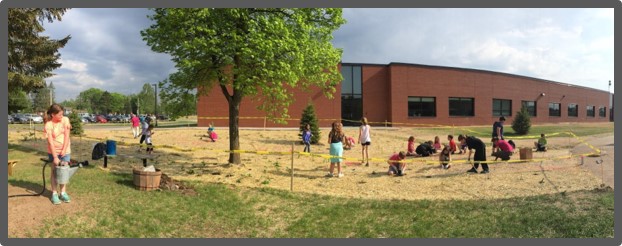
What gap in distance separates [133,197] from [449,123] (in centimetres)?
3495

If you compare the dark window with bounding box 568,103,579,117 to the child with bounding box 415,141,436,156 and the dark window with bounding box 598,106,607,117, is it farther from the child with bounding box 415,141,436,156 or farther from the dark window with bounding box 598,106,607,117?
the child with bounding box 415,141,436,156

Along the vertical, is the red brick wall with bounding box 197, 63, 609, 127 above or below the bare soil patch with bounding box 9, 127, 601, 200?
above

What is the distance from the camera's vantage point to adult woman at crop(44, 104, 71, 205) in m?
5.99

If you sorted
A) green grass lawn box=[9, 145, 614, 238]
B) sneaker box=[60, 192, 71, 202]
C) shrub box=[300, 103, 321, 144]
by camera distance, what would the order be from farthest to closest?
shrub box=[300, 103, 321, 144]
sneaker box=[60, 192, 71, 202]
green grass lawn box=[9, 145, 614, 238]

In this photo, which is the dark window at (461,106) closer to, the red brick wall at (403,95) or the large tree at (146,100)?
the red brick wall at (403,95)

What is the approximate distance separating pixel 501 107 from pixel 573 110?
20.8 m

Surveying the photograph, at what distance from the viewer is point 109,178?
331 inches

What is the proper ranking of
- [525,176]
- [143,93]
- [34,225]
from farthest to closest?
1. [143,93]
2. [525,176]
3. [34,225]

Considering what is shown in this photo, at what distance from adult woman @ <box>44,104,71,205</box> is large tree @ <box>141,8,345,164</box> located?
12.9 feet

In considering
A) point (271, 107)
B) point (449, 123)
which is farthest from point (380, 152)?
point (449, 123)

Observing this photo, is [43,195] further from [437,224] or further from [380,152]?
[380,152]

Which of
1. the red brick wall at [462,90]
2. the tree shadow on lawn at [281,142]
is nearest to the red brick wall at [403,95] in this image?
the red brick wall at [462,90]

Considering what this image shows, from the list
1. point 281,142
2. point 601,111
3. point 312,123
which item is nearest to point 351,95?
point 312,123

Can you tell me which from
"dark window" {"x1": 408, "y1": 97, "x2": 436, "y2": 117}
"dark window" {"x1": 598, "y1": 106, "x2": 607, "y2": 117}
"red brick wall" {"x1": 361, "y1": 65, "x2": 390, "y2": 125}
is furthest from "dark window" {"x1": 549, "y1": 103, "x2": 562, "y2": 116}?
"red brick wall" {"x1": 361, "y1": 65, "x2": 390, "y2": 125}
